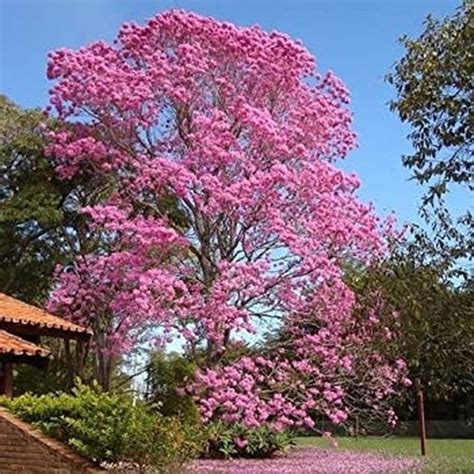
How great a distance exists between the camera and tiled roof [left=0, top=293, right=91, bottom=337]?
42.1 ft

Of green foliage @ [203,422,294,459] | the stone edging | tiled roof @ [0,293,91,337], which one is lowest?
the stone edging

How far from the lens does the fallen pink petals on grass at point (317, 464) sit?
13.9 meters

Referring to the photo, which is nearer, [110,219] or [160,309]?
[160,309]

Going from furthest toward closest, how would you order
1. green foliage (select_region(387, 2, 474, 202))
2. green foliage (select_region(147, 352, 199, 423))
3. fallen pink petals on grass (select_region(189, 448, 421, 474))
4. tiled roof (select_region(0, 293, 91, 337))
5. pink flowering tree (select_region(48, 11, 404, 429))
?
1. green foliage (select_region(147, 352, 199, 423))
2. pink flowering tree (select_region(48, 11, 404, 429))
3. fallen pink petals on grass (select_region(189, 448, 421, 474))
4. tiled roof (select_region(0, 293, 91, 337))
5. green foliage (select_region(387, 2, 474, 202))

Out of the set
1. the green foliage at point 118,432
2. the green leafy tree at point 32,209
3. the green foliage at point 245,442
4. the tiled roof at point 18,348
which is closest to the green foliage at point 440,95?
the green foliage at point 118,432

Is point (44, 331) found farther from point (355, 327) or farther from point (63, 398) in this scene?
point (355, 327)

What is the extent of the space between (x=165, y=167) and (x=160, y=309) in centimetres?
281

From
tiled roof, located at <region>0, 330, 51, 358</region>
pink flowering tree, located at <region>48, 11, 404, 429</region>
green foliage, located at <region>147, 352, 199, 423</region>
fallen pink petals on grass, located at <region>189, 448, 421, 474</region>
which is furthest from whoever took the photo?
green foliage, located at <region>147, 352, 199, 423</region>

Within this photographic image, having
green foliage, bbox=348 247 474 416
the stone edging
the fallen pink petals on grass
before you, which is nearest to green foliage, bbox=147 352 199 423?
the fallen pink petals on grass

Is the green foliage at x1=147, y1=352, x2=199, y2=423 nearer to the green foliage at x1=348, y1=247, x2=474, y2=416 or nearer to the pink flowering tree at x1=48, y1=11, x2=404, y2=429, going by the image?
the pink flowering tree at x1=48, y1=11, x2=404, y2=429

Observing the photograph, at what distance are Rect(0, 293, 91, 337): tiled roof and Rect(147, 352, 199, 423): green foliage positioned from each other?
3.70 metres

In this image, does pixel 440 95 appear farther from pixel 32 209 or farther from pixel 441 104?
pixel 32 209

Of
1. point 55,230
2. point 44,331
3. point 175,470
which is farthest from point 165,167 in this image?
point 175,470

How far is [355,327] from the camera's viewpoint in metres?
16.8
